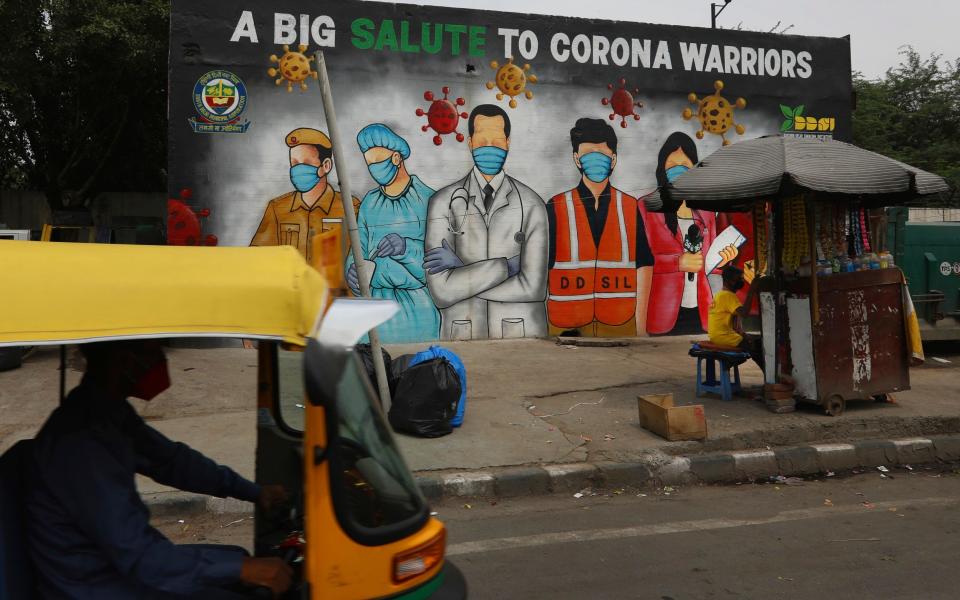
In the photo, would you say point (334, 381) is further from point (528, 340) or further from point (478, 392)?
point (528, 340)

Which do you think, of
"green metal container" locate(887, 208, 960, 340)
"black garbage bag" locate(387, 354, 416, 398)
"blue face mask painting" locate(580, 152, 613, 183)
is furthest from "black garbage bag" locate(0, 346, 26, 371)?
"green metal container" locate(887, 208, 960, 340)

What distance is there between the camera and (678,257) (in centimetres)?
1258

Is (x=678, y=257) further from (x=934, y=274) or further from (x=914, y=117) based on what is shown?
(x=914, y=117)

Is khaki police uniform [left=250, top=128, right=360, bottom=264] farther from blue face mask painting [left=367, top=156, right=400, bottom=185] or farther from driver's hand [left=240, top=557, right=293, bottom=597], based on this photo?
driver's hand [left=240, top=557, right=293, bottom=597]

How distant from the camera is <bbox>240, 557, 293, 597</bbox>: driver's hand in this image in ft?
6.84

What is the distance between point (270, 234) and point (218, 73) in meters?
2.46

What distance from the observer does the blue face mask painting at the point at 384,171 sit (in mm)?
11164

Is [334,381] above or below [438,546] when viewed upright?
above

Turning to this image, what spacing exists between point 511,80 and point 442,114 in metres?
1.32

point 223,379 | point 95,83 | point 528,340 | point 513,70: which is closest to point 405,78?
point 513,70

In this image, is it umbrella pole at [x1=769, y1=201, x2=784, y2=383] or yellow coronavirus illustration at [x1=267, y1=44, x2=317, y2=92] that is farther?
yellow coronavirus illustration at [x1=267, y1=44, x2=317, y2=92]

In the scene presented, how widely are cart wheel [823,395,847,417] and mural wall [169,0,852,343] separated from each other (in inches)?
201

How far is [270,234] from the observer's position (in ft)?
35.5

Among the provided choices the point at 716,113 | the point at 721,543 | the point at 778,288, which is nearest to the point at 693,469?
the point at 721,543
